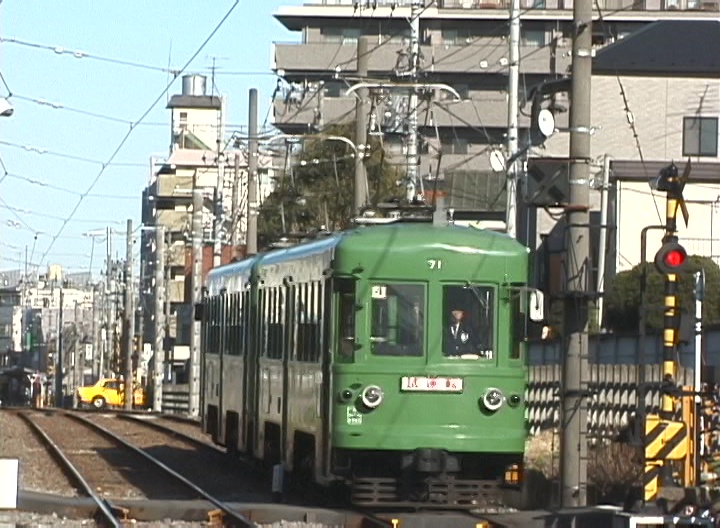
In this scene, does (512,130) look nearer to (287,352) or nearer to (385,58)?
(287,352)

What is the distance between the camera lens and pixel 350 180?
161 ft

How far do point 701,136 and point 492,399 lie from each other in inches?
1762

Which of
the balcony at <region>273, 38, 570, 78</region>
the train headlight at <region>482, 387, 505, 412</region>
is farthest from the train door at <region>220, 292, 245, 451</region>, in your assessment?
the balcony at <region>273, 38, 570, 78</region>

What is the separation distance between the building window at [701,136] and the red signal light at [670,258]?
4469 cm

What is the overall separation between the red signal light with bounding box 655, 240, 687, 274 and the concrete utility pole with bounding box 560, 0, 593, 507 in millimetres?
1358

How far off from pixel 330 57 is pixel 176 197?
30.8 meters

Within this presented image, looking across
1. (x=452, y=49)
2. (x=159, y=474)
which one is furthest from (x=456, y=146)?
(x=159, y=474)

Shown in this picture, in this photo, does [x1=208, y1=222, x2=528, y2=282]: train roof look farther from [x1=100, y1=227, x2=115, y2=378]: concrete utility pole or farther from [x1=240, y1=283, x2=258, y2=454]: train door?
[x1=100, y1=227, x2=115, y2=378]: concrete utility pole

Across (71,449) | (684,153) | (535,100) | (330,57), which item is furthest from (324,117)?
(535,100)

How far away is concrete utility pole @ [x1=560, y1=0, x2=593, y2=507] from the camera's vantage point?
16.7m

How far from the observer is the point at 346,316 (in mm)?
16859

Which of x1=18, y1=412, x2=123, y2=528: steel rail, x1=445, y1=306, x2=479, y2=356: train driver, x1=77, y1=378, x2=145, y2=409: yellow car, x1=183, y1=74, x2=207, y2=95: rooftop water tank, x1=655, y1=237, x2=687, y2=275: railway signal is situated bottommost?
x1=77, y1=378, x2=145, y2=409: yellow car

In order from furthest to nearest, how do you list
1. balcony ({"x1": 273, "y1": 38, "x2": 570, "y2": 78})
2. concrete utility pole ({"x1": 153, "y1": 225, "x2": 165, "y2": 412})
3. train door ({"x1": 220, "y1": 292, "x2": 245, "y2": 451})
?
balcony ({"x1": 273, "y1": 38, "x2": 570, "y2": 78}) < concrete utility pole ({"x1": 153, "y1": 225, "x2": 165, "y2": 412}) < train door ({"x1": 220, "y1": 292, "x2": 245, "y2": 451})

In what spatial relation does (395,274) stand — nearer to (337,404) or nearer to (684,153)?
(337,404)
